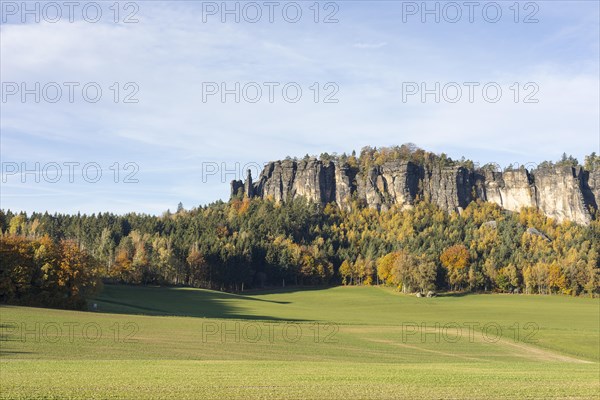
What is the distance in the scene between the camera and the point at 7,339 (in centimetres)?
3581

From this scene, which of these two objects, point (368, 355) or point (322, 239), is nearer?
point (368, 355)

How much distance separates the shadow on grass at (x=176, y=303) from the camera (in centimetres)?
7531

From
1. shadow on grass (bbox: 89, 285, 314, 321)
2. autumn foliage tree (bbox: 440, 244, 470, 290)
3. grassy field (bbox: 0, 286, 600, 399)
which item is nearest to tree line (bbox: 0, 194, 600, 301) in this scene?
autumn foliage tree (bbox: 440, 244, 470, 290)

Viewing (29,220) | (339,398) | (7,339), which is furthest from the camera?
(29,220)

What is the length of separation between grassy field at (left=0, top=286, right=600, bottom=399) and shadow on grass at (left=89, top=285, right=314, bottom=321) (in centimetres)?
112

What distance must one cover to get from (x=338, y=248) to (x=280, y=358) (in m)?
136

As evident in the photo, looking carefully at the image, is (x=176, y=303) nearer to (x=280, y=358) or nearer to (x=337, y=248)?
(x=280, y=358)

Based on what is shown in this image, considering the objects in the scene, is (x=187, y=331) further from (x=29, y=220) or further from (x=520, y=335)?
(x=29, y=220)

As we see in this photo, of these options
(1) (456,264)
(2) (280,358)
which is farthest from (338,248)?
(2) (280,358)

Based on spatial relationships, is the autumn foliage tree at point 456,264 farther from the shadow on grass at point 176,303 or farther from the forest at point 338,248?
the shadow on grass at point 176,303

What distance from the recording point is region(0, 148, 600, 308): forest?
130500mm

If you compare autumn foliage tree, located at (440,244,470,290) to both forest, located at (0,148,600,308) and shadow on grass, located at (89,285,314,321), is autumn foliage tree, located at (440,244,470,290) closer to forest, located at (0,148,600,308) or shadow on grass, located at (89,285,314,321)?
forest, located at (0,148,600,308)

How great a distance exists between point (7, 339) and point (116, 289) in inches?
2620

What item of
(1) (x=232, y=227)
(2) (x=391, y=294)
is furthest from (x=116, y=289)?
(1) (x=232, y=227)
